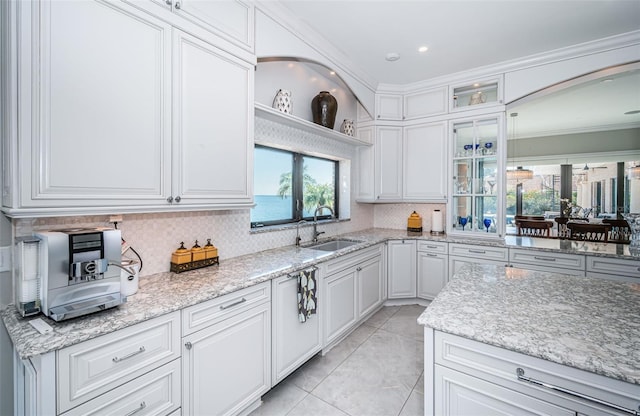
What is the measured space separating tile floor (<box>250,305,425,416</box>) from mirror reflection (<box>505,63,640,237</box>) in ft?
14.0

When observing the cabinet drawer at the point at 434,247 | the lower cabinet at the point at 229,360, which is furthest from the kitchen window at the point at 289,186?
the cabinet drawer at the point at 434,247

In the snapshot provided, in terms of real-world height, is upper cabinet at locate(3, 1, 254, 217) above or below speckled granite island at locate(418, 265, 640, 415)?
above

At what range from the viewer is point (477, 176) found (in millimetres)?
3590

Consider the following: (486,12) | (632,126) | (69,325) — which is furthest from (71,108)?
(632,126)

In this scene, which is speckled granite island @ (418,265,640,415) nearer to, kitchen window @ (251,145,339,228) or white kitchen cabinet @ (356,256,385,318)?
white kitchen cabinet @ (356,256,385,318)

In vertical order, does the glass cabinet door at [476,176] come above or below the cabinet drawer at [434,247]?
above

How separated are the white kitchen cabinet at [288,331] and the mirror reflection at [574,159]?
16.5 ft

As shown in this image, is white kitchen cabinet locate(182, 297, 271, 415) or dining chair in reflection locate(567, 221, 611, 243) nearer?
white kitchen cabinet locate(182, 297, 271, 415)

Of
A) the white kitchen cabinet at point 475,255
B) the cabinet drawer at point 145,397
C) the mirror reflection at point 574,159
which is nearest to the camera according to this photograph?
the cabinet drawer at point 145,397

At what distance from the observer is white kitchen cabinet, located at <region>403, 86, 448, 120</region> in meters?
3.73

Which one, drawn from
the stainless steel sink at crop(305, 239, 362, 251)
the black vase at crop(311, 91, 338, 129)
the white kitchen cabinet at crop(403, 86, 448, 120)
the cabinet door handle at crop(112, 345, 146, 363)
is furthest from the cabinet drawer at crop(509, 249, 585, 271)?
the cabinet door handle at crop(112, 345, 146, 363)

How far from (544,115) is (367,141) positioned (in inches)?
168

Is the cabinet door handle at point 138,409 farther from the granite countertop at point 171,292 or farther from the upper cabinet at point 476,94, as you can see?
the upper cabinet at point 476,94

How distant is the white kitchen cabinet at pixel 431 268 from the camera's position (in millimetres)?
3545
